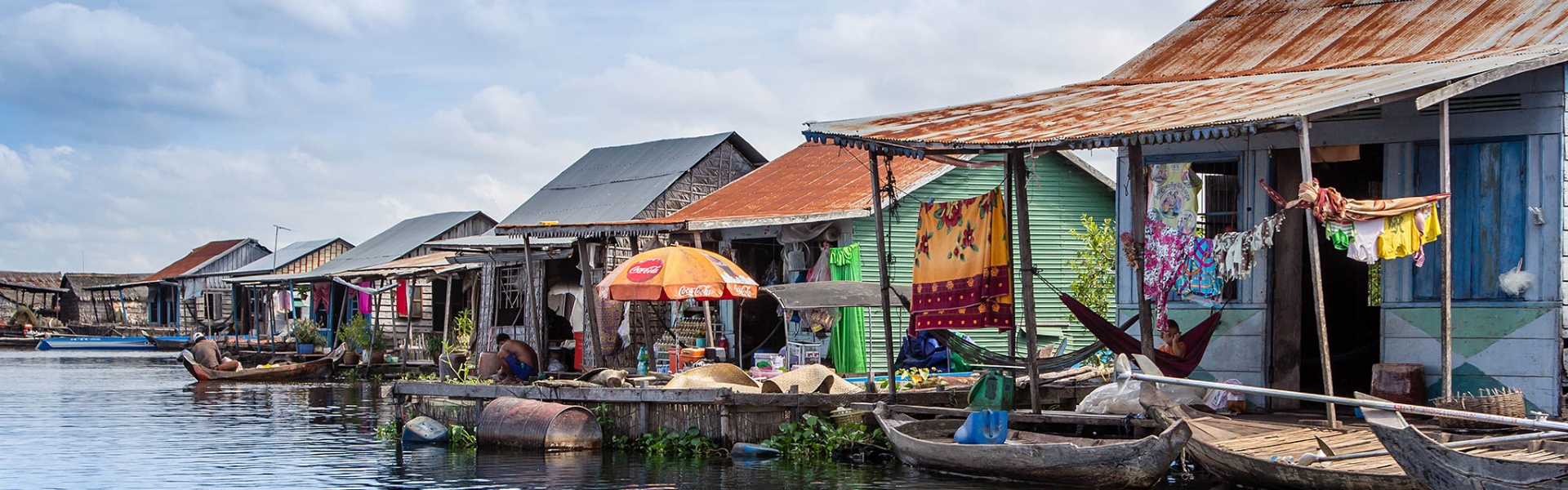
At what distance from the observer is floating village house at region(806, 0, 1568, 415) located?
37.7 ft

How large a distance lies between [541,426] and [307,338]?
25.0 meters

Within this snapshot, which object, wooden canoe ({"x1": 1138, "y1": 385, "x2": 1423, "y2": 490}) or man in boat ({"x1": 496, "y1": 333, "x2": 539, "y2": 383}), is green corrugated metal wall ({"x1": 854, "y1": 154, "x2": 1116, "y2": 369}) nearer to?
man in boat ({"x1": 496, "y1": 333, "x2": 539, "y2": 383})

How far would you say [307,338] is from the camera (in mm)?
38281

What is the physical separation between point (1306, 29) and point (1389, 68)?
3758 millimetres

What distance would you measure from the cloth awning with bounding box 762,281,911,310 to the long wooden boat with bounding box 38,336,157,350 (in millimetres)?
42963

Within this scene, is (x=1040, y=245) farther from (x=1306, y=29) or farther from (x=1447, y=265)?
(x=1447, y=265)

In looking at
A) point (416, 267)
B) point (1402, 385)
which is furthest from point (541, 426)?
point (416, 267)

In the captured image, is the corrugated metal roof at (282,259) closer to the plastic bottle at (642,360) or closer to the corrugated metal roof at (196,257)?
the corrugated metal roof at (196,257)

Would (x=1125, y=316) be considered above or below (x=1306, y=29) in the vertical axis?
below

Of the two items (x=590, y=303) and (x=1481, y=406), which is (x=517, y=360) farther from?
(x=1481, y=406)

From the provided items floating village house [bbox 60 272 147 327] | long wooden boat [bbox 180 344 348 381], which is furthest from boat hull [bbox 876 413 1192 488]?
floating village house [bbox 60 272 147 327]

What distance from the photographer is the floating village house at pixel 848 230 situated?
20.2 metres

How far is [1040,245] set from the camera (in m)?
22.1

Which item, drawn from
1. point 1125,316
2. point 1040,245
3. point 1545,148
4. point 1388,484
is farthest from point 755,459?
point 1040,245
